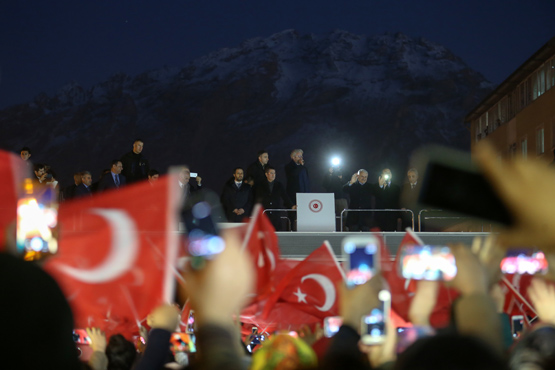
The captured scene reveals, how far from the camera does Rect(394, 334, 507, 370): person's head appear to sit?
162 centimetres

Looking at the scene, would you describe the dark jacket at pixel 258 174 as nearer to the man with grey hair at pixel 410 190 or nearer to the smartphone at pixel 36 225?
the man with grey hair at pixel 410 190

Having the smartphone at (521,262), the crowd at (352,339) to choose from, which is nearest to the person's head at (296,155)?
the smartphone at (521,262)

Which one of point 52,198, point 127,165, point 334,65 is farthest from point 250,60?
point 52,198

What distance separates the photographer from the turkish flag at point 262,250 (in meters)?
11.7

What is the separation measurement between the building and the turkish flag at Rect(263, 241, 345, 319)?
27.4 meters

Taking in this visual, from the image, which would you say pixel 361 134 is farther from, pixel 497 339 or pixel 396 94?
pixel 497 339

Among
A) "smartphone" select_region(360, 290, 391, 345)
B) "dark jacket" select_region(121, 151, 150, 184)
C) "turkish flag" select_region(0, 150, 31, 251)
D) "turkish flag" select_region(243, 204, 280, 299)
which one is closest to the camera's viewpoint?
"smartphone" select_region(360, 290, 391, 345)

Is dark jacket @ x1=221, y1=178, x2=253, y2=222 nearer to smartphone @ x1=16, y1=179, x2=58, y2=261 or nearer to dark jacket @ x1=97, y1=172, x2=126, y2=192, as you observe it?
dark jacket @ x1=97, y1=172, x2=126, y2=192

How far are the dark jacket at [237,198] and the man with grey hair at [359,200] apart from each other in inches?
90.2

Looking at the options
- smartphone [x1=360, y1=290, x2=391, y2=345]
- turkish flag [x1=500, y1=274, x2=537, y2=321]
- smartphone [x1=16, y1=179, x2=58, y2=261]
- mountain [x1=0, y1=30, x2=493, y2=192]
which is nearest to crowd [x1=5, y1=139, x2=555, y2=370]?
smartphone [x1=360, y1=290, x2=391, y2=345]

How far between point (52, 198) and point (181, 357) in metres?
3.72

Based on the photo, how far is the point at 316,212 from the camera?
57.8 ft

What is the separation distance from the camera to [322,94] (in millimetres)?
137500

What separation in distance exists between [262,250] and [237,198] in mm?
5211
